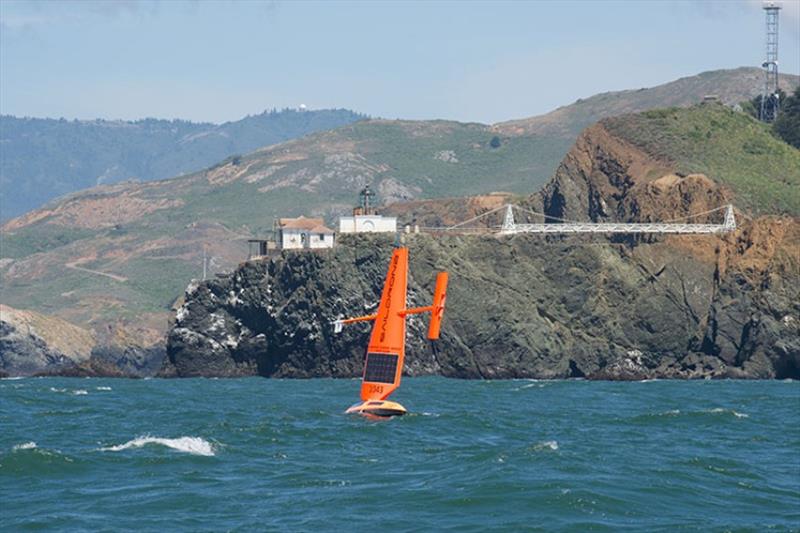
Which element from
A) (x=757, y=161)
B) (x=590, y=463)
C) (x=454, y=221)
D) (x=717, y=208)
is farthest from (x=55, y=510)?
(x=454, y=221)

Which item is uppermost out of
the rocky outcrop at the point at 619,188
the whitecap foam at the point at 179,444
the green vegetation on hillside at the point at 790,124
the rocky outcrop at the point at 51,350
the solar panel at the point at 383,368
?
the green vegetation on hillside at the point at 790,124

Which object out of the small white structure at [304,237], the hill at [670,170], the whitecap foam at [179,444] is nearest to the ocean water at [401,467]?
the whitecap foam at [179,444]

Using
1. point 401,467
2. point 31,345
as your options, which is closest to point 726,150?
point 31,345

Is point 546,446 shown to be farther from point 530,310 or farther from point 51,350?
point 51,350

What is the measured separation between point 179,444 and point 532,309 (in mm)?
69257

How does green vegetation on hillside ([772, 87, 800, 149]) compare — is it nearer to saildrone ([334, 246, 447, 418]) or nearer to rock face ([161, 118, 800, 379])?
rock face ([161, 118, 800, 379])

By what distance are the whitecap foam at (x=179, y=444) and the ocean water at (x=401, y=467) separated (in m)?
0.09

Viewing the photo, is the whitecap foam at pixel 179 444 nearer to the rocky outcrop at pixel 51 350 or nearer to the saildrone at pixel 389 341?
the saildrone at pixel 389 341

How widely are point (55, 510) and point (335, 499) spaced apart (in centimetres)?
752

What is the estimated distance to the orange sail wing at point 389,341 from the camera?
77.9 metres

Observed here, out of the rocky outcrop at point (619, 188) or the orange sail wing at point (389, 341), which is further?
the rocky outcrop at point (619, 188)

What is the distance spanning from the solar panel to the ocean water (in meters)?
2.41

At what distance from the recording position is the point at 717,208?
138 metres

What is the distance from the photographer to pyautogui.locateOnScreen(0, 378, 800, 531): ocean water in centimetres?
4606
